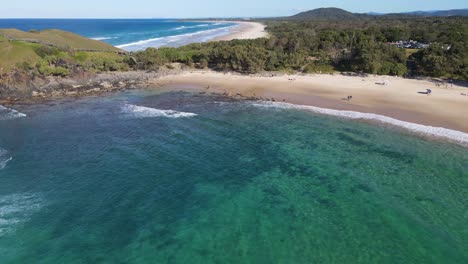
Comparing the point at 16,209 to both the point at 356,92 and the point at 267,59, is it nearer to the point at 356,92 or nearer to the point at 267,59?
the point at 356,92

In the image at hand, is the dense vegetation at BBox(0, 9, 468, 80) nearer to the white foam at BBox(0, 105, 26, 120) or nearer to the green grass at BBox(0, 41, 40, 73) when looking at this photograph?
the green grass at BBox(0, 41, 40, 73)

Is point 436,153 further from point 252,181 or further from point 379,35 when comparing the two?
point 379,35

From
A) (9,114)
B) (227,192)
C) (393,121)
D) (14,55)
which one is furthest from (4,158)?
(393,121)

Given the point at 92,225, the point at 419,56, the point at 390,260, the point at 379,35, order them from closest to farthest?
the point at 390,260
the point at 92,225
the point at 419,56
the point at 379,35

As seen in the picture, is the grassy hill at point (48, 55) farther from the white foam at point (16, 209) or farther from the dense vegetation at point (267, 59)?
the white foam at point (16, 209)

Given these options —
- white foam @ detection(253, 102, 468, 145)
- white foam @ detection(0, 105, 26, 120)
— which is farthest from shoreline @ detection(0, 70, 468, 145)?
white foam @ detection(0, 105, 26, 120)

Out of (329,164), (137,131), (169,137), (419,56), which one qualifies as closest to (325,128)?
(329,164)

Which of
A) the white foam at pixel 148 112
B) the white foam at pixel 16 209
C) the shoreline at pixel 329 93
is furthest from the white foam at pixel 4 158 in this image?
the shoreline at pixel 329 93
